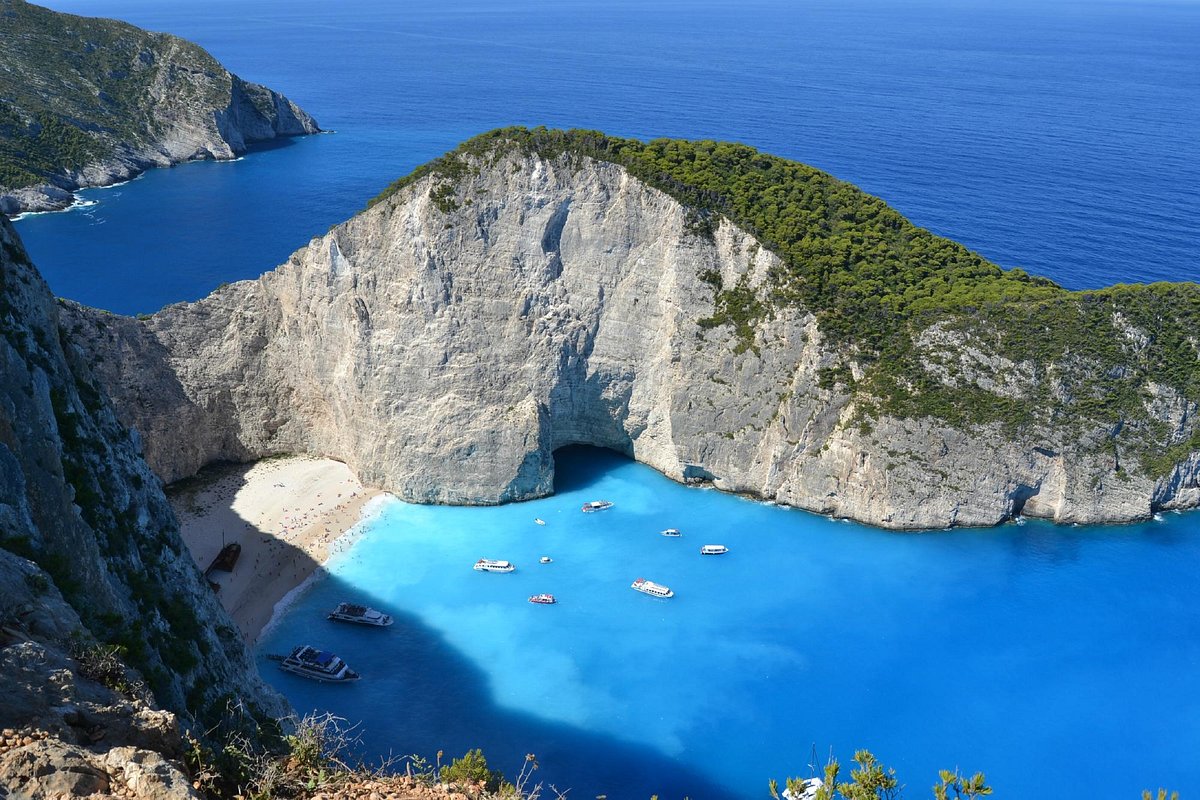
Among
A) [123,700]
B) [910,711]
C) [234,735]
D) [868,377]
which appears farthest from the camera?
[868,377]

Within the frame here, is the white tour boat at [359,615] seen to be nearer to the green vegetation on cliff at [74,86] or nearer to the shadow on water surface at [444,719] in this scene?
the shadow on water surface at [444,719]

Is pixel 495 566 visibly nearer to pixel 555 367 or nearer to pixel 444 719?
pixel 444 719

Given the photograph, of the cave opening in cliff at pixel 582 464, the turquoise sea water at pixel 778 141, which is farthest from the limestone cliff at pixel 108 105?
the cave opening in cliff at pixel 582 464

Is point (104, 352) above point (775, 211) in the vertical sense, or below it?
below

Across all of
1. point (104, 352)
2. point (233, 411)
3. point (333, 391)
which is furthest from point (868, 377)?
point (104, 352)

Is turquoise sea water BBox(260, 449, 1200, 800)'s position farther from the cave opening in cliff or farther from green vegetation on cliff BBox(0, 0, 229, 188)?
green vegetation on cliff BBox(0, 0, 229, 188)

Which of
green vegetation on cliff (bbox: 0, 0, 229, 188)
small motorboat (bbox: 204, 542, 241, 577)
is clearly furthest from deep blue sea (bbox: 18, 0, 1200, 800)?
green vegetation on cliff (bbox: 0, 0, 229, 188)

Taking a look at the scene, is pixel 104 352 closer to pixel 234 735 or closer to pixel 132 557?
pixel 132 557

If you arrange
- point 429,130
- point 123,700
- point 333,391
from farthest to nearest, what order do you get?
point 429,130 < point 333,391 < point 123,700
